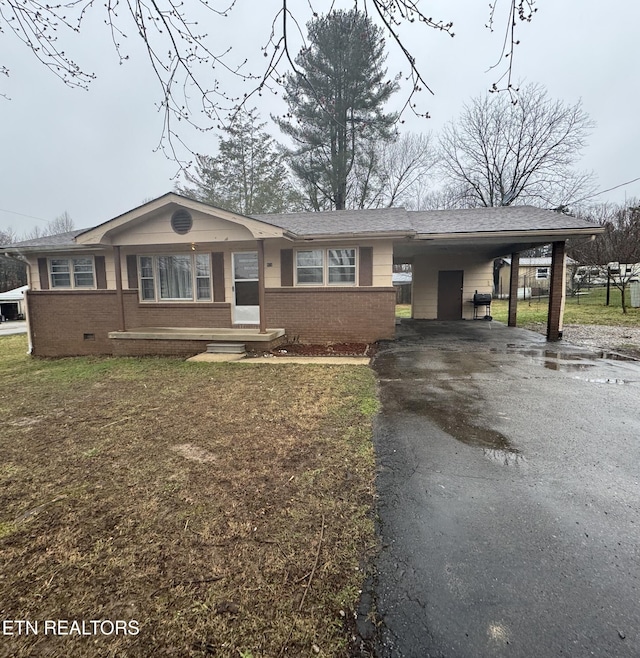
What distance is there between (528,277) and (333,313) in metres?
28.7

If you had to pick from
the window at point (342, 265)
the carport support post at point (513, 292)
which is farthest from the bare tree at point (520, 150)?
the window at point (342, 265)

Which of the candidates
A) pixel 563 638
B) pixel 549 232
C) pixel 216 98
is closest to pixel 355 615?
pixel 563 638

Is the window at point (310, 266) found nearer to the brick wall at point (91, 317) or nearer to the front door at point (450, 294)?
the brick wall at point (91, 317)

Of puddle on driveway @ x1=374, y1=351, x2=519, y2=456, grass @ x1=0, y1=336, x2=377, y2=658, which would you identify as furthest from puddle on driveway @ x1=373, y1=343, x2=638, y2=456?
grass @ x1=0, y1=336, x2=377, y2=658

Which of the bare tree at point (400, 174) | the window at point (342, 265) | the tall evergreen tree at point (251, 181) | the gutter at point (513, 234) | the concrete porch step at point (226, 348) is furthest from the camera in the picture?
Result: the bare tree at point (400, 174)

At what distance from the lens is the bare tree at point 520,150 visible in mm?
23125

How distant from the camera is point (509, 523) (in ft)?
7.50

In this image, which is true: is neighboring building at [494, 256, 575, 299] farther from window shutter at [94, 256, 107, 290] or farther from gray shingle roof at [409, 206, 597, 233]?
window shutter at [94, 256, 107, 290]

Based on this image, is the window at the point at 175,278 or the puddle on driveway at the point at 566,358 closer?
the puddle on driveway at the point at 566,358

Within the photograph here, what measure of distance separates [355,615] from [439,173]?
29869 millimetres

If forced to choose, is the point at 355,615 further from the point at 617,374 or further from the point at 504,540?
the point at 617,374

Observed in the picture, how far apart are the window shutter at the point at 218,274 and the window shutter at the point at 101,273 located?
3119 millimetres

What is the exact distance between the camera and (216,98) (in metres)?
3.31

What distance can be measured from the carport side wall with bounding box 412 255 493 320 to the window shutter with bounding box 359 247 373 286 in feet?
20.0
